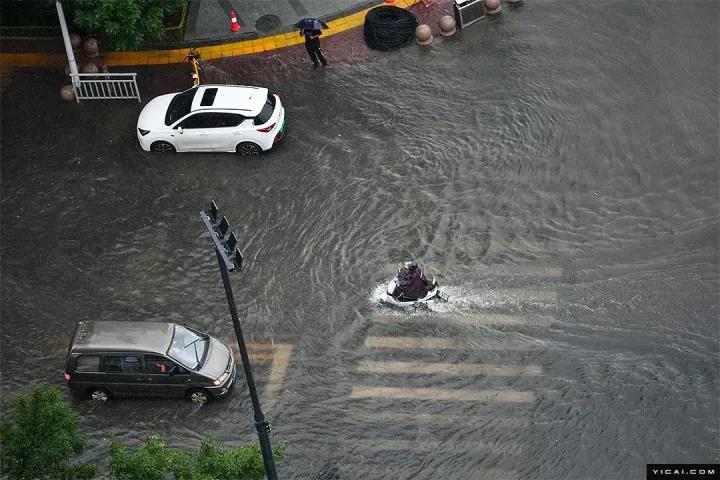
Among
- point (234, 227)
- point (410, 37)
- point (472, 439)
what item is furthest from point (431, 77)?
point (472, 439)

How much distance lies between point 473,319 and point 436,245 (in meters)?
2.29

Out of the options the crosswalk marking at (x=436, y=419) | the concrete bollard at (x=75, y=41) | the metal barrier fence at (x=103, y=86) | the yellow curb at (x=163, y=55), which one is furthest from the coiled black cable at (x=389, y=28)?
the crosswalk marking at (x=436, y=419)

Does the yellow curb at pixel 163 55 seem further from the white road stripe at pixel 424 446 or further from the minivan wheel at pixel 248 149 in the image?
the white road stripe at pixel 424 446

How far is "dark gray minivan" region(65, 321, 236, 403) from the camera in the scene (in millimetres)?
19469

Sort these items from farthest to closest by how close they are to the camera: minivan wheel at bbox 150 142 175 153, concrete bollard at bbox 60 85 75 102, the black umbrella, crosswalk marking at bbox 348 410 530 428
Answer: concrete bollard at bbox 60 85 75 102 → the black umbrella → minivan wheel at bbox 150 142 175 153 → crosswalk marking at bbox 348 410 530 428

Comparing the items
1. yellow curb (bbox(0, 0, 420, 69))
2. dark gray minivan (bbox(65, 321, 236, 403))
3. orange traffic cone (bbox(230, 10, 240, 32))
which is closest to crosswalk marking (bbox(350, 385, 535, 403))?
dark gray minivan (bbox(65, 321, 236, 403))

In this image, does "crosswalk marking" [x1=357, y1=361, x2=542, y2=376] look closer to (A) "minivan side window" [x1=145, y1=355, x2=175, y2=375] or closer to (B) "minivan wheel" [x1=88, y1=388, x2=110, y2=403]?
(A) "minivan side window" [x1=145, y1=355, x2=175, y2=375]

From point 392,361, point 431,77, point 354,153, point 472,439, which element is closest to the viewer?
point 472,439

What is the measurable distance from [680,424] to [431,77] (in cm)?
1180

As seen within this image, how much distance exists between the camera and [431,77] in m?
26.7

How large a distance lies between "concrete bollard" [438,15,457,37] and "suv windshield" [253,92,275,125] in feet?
18.7

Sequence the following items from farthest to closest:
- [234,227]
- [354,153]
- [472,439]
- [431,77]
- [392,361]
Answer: [431,77], [354,153], [234,227], [392,361], [472,439]

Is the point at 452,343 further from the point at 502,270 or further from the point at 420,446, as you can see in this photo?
the point at 420,446

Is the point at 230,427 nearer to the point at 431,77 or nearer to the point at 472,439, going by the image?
the point at 472,439
